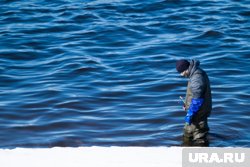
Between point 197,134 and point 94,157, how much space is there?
3.33m

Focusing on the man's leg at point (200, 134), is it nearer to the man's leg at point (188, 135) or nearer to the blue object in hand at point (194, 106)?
the man's leg at point (188, 135)

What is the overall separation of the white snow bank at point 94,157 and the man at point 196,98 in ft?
6.52

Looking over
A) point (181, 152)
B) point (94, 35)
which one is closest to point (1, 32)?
point (94, 35)

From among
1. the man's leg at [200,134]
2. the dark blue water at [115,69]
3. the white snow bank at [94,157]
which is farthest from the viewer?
the dark blue water at [115,69]

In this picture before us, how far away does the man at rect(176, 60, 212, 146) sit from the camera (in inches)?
468

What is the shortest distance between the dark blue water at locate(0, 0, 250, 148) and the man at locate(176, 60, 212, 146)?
30.8 inches

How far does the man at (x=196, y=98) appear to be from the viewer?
11883mm

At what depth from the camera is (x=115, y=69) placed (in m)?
19.4

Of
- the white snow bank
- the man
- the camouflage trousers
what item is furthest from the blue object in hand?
the white snow bank

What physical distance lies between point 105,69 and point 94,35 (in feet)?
15.7

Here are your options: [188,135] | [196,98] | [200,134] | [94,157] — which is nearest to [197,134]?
[200,134]

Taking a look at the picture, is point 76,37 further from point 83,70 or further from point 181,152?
point 181,152

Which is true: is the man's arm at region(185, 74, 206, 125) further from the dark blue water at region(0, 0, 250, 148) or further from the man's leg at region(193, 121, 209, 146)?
the dark blue water at region(0, 0, 250, 148)

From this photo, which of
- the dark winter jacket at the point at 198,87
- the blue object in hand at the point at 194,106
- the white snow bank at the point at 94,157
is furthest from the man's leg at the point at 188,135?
the white snow bank at the point at 94,157
